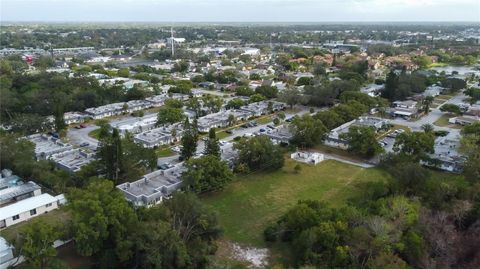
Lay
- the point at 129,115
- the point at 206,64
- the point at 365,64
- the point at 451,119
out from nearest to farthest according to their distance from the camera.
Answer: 1. the point at 451,119
2. the point at 129,115
3. the point at 365,64
4. the point at 206,64

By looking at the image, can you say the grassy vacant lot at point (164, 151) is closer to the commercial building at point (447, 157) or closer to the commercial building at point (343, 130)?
the commercial building at point (343, 130)

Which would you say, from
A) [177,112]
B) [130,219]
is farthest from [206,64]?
[130,219]

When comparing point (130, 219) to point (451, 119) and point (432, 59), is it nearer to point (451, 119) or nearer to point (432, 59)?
point (451, 119)

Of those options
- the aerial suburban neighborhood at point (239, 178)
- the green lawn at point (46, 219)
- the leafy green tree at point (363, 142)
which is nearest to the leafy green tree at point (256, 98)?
the aerial suburban neighborhood at point (239, 178)

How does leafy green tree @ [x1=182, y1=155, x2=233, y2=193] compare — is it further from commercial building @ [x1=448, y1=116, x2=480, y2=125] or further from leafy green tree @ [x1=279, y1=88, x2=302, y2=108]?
commercial building @ [x1=448, y1=116, x2=480, y2=125]

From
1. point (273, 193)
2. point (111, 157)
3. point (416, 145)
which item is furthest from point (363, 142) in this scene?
point (111, 157)

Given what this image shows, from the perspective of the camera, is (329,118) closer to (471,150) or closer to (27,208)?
(471,150)

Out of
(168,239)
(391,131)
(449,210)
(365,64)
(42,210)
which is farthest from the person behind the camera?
(365,64)
